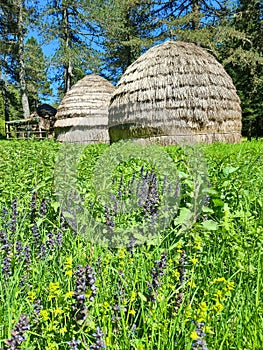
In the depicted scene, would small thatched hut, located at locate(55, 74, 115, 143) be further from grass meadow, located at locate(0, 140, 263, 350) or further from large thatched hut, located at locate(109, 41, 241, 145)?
grass meadow, located at locate(0, 140, 263, 350)

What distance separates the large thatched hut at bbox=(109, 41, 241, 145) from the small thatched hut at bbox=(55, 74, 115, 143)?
19.3 ft

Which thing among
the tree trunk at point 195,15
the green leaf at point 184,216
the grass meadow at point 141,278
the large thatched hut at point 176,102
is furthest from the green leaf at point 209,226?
the tree trunk at point 195,15

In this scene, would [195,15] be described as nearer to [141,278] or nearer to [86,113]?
[86,113]

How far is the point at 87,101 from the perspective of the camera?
17.0 m

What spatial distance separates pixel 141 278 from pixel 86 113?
15.7 metres

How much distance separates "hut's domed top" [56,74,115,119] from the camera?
55.6 feet

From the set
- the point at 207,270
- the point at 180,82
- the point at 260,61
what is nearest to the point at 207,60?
the point at 180,82

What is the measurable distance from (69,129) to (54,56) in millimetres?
7899

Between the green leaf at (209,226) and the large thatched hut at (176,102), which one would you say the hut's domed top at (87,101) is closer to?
the large thatched hut at (176,102)

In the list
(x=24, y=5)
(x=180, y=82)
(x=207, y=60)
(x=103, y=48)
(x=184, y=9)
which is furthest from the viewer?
(x=103, y=48)

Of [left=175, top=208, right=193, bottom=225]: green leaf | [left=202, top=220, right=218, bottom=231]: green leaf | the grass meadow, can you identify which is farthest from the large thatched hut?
[left=202, top=220, right=218, bottom=231]: green leaf

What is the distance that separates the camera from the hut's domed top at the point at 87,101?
1694 centimetres

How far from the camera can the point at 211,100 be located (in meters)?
9.66

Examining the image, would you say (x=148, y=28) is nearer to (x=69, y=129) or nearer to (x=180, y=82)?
(x=69, y=129)
